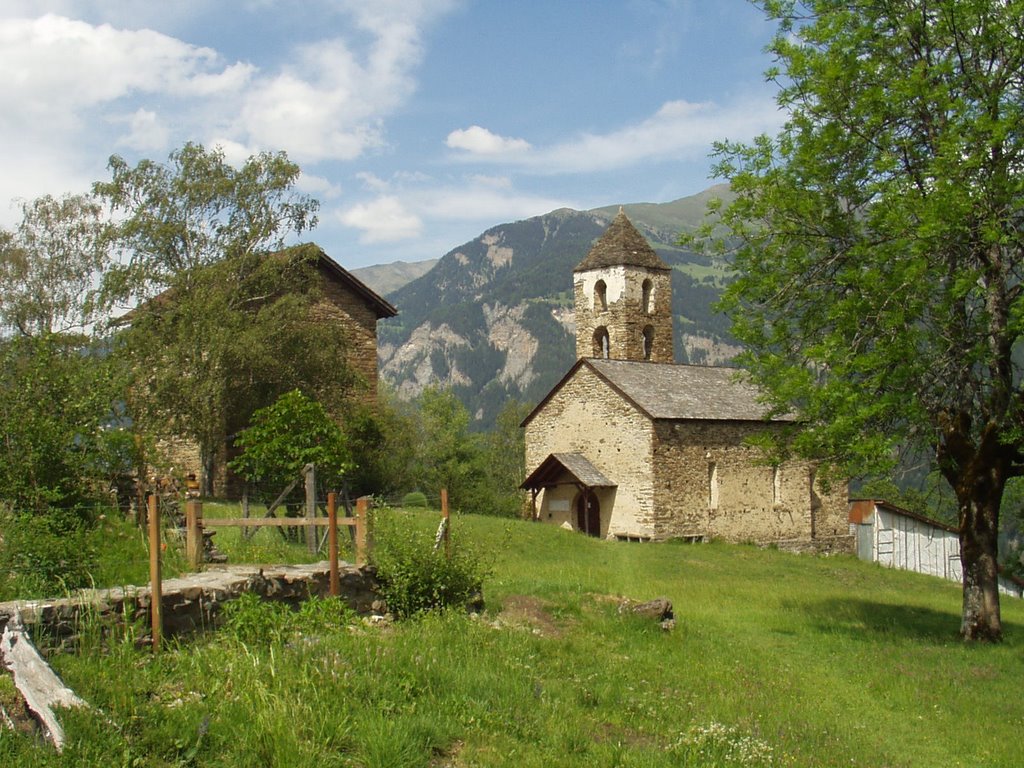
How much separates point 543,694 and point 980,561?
971 cm

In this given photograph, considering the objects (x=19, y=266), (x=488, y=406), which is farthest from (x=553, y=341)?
(x=19, y=266)

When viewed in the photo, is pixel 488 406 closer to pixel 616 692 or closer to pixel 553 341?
pixel 553 341

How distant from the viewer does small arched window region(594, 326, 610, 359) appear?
38.5 metres

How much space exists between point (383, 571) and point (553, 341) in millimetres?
161630

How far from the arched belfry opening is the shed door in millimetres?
6631

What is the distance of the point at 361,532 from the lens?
476 inches

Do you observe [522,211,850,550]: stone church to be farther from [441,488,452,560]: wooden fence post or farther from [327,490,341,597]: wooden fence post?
[327,490,341,597]: wooden fence post

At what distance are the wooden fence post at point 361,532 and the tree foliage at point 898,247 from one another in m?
6.32

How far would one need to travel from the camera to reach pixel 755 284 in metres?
15.8

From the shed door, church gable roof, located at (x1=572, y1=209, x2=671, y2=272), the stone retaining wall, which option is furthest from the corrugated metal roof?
the stone retaining wall

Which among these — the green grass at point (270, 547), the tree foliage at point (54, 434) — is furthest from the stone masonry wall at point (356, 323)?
the tree foliage at point (54, 434)

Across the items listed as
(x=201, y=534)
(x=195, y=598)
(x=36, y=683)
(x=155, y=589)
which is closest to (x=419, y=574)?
(x=201, y=534)

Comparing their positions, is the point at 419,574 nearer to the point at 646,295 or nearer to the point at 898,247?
the point at 898,247

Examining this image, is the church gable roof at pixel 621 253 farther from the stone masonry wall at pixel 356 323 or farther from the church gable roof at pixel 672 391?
the stone masonry wall at pixel 356 323
